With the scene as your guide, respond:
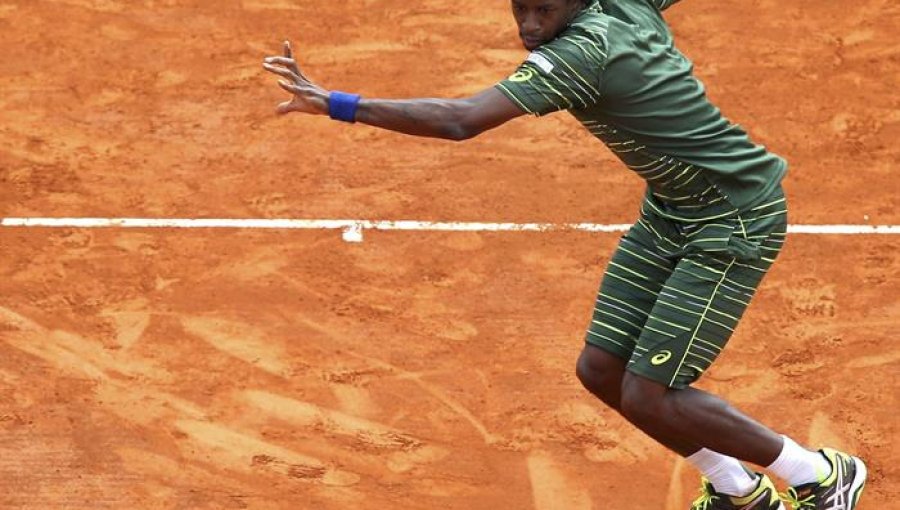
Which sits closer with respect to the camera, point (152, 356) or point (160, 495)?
point (160, 495)

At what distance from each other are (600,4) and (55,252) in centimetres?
452

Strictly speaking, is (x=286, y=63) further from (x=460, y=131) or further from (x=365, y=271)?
(x=365, y=271)

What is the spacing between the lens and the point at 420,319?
28.7 feet

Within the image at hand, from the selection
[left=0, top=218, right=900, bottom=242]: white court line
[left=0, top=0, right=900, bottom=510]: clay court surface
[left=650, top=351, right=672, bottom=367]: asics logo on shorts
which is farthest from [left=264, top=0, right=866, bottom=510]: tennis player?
[left=0, top=218, right=900, bottom=242]: white court line

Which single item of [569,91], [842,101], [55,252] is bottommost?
[55,252]

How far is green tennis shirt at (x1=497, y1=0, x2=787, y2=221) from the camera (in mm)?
5699

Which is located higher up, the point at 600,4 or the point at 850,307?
the point at 600,4

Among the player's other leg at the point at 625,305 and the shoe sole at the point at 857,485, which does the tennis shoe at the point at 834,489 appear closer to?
the shoe sole at the point at 857,485

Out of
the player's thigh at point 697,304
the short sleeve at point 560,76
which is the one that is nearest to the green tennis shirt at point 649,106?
the short sleeve at point 560,76

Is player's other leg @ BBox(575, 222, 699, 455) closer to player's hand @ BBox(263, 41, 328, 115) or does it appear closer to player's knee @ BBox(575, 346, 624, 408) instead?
player's knee @ BBox(575, 346, 624, 408)

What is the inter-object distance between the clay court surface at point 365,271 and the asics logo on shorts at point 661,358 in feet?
4.71

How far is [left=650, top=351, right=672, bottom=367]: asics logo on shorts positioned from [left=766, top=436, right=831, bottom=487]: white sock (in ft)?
2.33

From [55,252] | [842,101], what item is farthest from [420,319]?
[842,101]

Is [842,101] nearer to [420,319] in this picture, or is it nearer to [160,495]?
[420,319]
